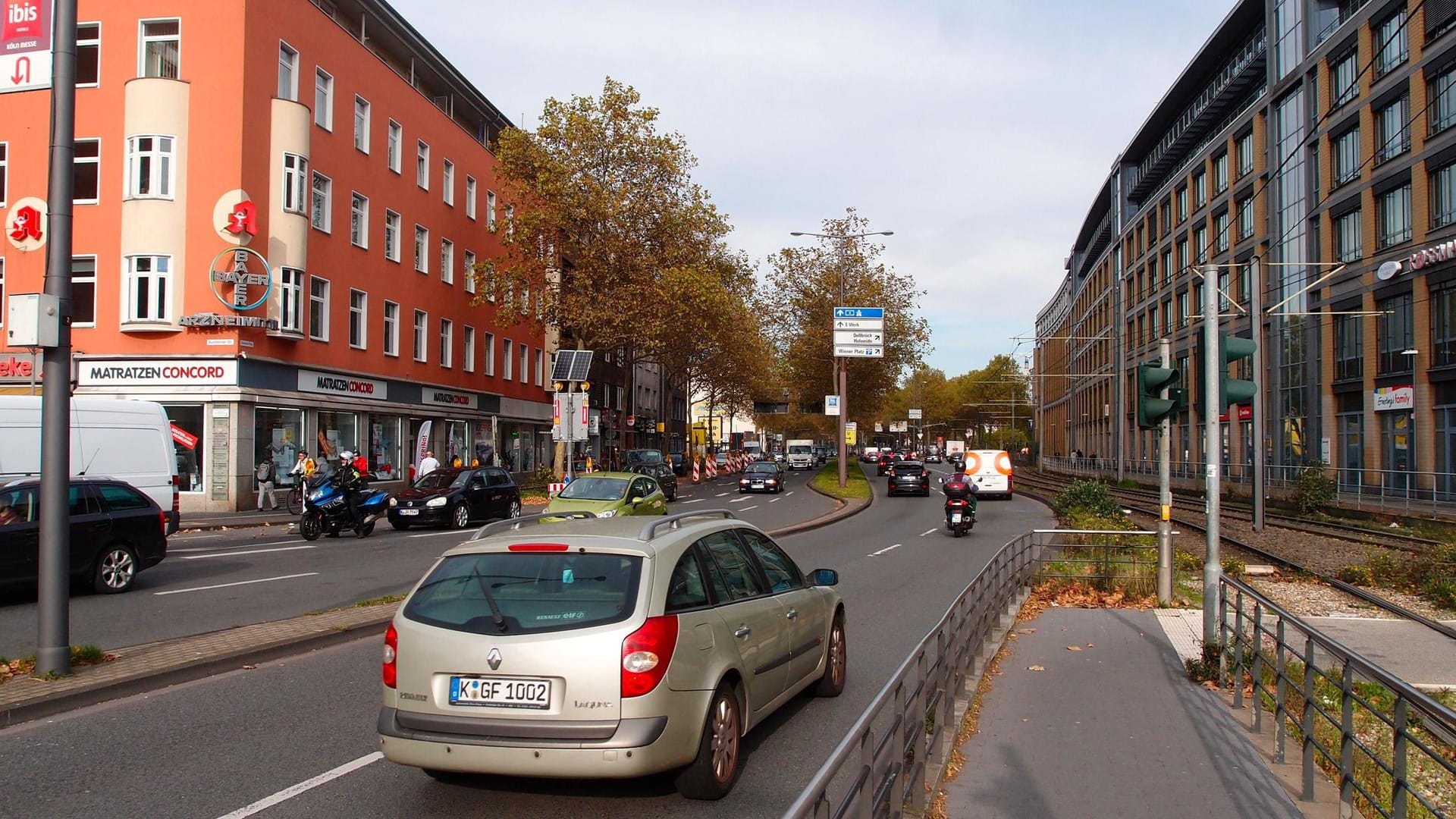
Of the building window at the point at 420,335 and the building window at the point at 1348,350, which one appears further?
the building window at the point at 420,335

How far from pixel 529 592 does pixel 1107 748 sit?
3675 mm

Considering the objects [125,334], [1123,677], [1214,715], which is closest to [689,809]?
[1214,715]

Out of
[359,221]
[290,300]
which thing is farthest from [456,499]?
[359,221]

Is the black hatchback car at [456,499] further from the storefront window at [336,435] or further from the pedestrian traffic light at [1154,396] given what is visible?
the pedestrian traffic light at [1154,396]

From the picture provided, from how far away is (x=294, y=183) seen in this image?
30.6 meters

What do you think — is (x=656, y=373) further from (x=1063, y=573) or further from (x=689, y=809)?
(x=689, y=809)

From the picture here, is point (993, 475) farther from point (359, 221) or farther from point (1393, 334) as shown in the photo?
point (359, 221)

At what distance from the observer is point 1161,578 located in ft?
41.7

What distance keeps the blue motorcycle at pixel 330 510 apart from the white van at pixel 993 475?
24.1 m

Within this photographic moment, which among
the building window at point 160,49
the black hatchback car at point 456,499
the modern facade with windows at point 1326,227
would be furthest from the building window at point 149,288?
the modern facade with windows at point 1326,227

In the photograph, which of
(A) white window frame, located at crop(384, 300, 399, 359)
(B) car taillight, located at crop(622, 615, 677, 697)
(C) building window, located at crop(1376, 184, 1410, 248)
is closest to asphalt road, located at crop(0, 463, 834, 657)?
(B) car taillight, located at crop(622, 615, 677, 697)

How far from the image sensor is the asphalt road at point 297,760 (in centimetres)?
523

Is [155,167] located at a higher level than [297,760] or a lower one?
higher

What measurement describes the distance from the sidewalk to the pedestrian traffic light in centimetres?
226
